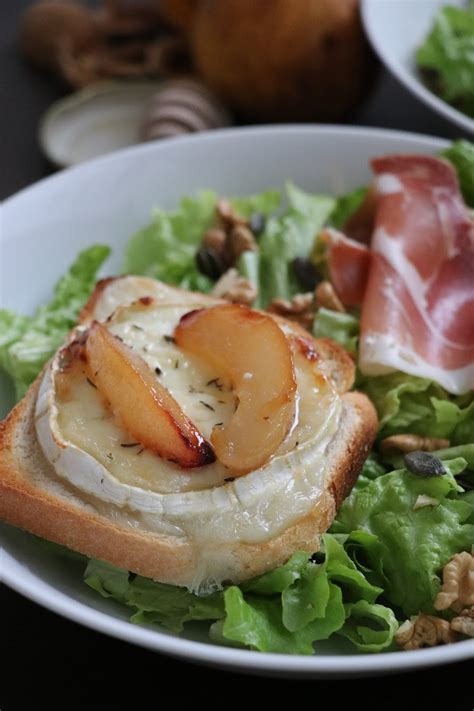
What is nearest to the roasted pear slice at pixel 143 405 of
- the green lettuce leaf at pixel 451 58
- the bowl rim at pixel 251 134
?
the bowl rim at pixel 251 134

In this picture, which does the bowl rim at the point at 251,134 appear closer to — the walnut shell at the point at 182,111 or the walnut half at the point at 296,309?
the walnut shell at the point at 182,111

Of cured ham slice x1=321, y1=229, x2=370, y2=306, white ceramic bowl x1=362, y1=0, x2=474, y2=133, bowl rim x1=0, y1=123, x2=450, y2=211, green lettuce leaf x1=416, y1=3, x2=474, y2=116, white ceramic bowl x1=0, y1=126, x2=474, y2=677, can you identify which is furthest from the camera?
green lettuce leaf x1=416, y1=3, x2=474, y2=116

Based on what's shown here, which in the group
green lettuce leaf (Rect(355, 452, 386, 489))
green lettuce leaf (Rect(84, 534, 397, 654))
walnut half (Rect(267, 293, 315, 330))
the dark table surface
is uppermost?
walnut half (Rect(267, 293, 315, 330))

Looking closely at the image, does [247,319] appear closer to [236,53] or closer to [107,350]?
[107,350]

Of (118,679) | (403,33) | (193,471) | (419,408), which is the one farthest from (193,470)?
(403,33)

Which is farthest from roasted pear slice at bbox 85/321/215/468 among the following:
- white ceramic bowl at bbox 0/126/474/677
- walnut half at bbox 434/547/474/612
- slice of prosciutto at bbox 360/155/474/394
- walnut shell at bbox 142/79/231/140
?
walnut shell at bbox 142/79/231/140

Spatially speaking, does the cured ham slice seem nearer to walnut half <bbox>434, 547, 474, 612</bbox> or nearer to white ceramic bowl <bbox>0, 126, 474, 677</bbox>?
white ceramic bowl <bbox>0, 126, 474, 677</bbox>

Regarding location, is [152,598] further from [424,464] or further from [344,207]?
[344,207]
